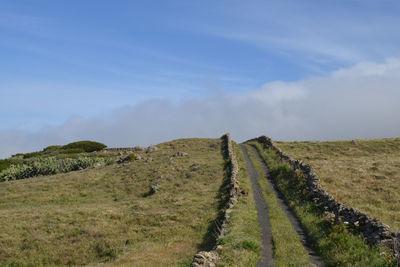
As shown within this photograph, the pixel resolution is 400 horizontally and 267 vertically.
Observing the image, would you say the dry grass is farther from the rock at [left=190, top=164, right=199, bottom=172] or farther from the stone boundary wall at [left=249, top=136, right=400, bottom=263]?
the rock at [left=190, top=164, right=199, bottom=172]

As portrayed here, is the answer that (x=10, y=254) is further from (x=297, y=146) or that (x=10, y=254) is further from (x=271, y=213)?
(x=297, y=146)

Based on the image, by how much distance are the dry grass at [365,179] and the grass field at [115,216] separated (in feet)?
35.4

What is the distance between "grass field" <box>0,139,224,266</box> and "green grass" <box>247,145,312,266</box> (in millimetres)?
4060

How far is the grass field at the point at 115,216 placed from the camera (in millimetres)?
19062

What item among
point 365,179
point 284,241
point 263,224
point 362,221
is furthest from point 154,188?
point 362,221

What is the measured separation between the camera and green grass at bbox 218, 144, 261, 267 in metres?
12.8

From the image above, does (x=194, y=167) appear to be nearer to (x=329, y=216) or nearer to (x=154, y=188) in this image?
(x=154, y=188)

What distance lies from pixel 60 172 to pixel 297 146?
43.3 metres

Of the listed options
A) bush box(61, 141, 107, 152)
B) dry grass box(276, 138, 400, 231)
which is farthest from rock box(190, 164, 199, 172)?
bush box(61, 141, 107, 152)

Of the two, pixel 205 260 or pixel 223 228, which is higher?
pixel 205 260

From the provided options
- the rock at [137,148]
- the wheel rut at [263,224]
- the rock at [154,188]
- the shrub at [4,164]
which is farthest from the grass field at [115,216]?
the shrub at [4,164]

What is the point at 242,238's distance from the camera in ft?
49.9

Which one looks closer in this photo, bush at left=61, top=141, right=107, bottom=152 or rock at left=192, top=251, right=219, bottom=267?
rock at left=192, top=251, right=219, bottom=267

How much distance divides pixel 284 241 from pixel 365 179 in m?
20.0
